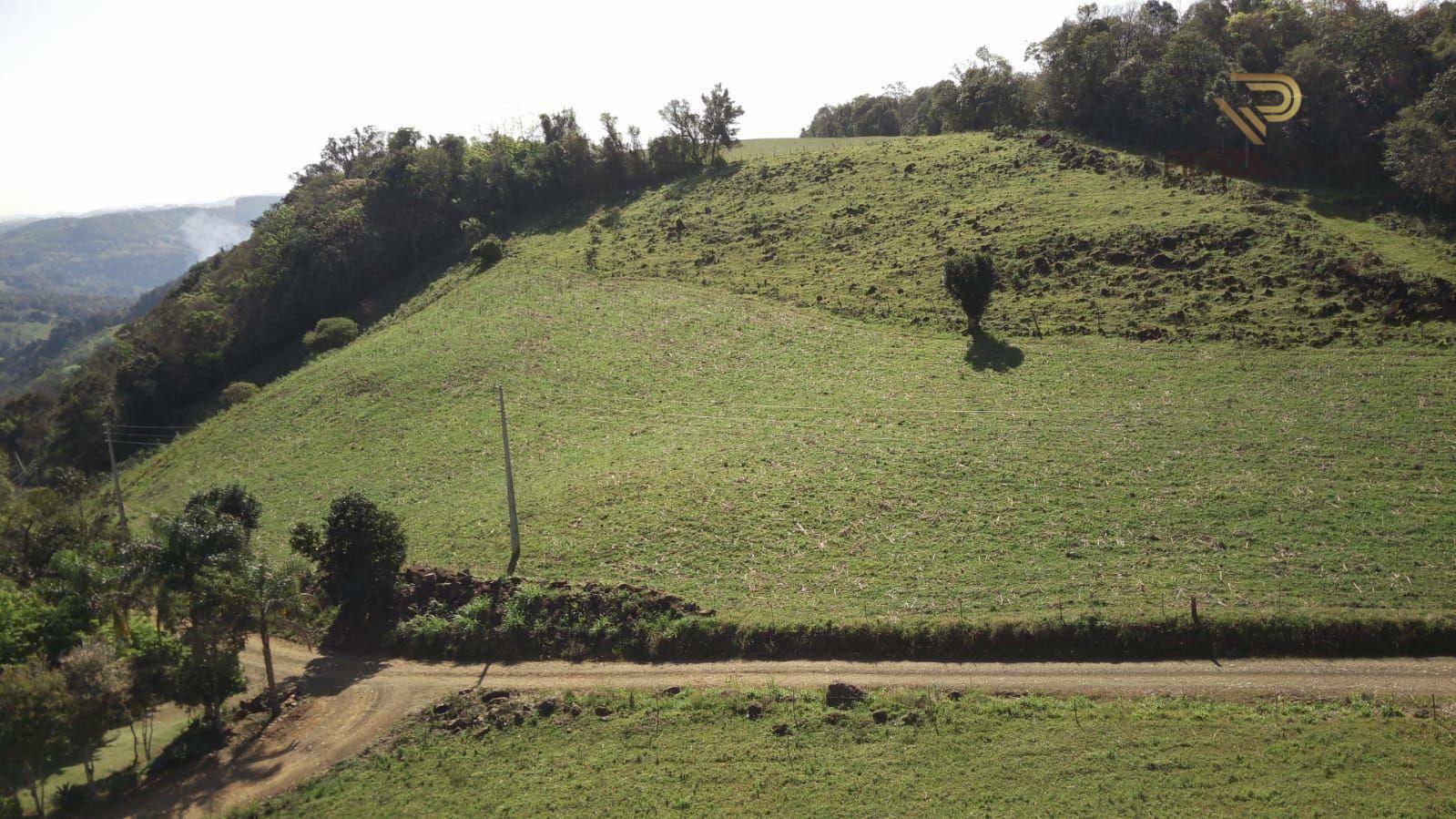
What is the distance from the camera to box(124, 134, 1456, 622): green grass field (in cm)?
2859

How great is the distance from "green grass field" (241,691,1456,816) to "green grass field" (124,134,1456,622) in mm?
4665

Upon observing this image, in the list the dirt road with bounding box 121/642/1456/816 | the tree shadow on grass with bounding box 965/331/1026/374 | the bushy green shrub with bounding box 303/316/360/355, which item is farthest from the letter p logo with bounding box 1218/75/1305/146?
the bushy green shrub with bounding box 303/316/360/355

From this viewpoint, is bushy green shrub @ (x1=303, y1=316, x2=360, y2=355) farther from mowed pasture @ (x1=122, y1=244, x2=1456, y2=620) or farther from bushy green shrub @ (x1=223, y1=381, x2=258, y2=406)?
mowed pasture @ (x1=122, y1=244, x2=1456, y2=620)

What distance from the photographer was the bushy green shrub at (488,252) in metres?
80.6

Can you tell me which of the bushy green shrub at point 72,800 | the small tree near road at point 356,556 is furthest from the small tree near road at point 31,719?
the small tree near road at point 356,556

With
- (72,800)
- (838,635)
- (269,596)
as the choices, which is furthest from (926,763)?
(72,800)

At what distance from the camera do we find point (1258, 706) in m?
21.9

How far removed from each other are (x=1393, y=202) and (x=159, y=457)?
95653 mm

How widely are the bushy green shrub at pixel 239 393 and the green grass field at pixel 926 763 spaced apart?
5488 cm

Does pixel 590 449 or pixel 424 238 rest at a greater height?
pixel 424 238

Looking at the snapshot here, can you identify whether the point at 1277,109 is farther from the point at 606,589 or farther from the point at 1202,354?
the point at 606,589

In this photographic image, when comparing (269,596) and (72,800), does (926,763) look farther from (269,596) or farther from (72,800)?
(72,800)

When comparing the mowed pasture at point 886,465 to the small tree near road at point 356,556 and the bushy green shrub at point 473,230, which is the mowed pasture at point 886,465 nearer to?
the small tree near road at point 356,556

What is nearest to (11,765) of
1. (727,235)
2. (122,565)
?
(122,565)
